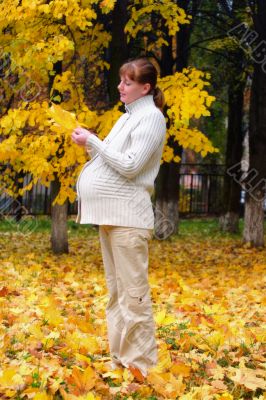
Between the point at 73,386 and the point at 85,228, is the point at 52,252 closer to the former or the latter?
the point at 85,228

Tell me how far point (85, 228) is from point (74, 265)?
755 centimetres

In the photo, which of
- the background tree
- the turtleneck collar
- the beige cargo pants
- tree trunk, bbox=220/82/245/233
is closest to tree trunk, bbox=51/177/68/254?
the background tree

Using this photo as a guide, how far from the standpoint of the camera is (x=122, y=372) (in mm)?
3803

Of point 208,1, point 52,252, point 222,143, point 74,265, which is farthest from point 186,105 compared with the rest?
point 222,143

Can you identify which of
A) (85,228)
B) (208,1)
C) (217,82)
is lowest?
(85,228)

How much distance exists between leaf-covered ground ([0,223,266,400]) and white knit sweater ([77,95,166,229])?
0.82 metres

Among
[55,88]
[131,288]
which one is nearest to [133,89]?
[131,288]

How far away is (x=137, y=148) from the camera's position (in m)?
3.51

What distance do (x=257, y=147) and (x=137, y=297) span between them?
915 cm

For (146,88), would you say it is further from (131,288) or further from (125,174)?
(131,288)

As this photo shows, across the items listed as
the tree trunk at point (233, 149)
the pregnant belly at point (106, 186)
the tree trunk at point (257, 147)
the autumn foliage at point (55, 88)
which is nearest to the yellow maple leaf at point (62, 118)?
the pregnant belly at point (106, 186)

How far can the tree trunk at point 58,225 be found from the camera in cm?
1079

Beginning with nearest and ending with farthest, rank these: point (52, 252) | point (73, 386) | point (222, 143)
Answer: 1. point (73, 386)
2. point (52, 252)
3. point (222, 143)

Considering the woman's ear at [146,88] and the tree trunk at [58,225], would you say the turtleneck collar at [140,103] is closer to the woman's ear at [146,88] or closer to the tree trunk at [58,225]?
the woman's ear at [146,88]
